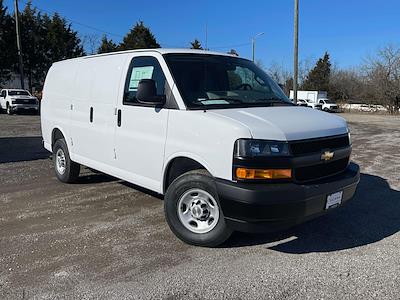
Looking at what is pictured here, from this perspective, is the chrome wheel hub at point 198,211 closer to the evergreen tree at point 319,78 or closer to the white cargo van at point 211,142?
the white cargo van at point 211,142

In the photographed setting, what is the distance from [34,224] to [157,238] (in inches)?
65.3

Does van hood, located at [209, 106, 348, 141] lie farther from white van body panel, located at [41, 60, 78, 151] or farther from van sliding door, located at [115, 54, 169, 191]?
white van body panel, located at [41, 60, 78, 151]

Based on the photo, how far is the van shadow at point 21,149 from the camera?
33.7 ft

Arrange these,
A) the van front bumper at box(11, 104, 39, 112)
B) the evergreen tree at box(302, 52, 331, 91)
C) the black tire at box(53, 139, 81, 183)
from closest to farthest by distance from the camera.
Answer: the black tire at box(53, 139, 81, 183)
the van front bumper at box(11, 104, 39, 112)
the evergreen tree at box(302, 52, 331, 91)

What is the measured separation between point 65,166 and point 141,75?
9.06 feet

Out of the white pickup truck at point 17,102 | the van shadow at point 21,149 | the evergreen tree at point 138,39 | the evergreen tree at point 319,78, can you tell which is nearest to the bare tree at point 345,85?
the evergreen tree at point 319,78

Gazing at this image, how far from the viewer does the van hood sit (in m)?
3.92

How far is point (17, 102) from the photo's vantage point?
90.0 feet

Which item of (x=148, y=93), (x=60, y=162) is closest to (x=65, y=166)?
(x=60, y=162)

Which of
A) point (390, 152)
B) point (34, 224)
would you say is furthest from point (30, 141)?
point (390, 152)

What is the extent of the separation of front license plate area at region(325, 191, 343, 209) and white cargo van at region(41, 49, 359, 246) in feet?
0.06

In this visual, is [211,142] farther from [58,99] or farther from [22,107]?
[22,107]

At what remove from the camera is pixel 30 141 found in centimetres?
1352

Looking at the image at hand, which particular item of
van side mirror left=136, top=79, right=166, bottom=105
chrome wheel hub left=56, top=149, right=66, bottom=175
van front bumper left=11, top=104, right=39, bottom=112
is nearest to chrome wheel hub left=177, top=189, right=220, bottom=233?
van side mirror left=136, top=79, right=166, bottom=105
